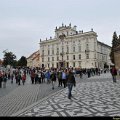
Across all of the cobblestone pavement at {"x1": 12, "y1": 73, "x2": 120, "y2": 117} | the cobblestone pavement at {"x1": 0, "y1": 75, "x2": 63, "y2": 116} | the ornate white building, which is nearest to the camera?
the cobblestone pavement at {"x1": 12, "y1": 73, "x2": 120, "y2": 117}

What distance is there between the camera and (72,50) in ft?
366

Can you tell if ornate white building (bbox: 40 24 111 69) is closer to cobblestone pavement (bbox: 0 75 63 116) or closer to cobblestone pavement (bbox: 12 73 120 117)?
cobblestone pavement (bbox: 0 75 63 116)

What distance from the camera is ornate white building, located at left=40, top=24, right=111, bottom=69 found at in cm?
10381

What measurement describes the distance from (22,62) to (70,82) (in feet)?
409

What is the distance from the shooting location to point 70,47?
366 ft

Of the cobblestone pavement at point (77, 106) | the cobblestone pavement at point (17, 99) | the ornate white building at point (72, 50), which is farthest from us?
the ornate white building at point (72, 50)

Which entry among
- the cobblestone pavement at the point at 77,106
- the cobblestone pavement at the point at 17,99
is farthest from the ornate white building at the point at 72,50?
the cobblestone pavement at the point at 77,106

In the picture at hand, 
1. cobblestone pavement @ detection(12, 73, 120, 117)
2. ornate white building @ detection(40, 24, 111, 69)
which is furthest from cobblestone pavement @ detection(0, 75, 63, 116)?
ornate white building @ detection(40, 24, 111, 69)

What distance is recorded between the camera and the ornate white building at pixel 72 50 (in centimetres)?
10381

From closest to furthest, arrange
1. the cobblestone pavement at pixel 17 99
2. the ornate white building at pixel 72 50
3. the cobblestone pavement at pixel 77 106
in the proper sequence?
the cobblestone pavement at pixel 77 106, the cobblestone pavement at pixel 17 99, the ornate white building at pixel 72 50

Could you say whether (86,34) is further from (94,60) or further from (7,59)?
(7,59)

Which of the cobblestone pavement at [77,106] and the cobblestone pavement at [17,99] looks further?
the cobblestone pavement at [17,99]

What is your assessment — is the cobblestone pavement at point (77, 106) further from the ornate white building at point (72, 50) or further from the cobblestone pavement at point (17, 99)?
the ornate white building at point (72, 50)

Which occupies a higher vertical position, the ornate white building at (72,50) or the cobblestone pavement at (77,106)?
the ornate white building at (72,50)
